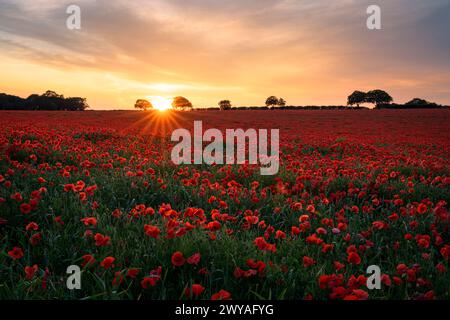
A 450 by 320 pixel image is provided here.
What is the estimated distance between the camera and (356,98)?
85.5 m

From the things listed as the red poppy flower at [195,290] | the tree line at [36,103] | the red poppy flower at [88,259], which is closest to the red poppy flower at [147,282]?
the red poppy flower at [195,290]

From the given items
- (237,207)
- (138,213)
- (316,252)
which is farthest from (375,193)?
(138,213)

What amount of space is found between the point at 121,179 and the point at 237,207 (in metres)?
1.87

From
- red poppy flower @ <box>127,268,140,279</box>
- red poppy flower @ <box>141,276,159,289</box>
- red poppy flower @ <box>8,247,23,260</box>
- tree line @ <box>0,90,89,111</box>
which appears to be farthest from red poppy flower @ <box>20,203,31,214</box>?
tree line @ <box>0,90,89,111</box>

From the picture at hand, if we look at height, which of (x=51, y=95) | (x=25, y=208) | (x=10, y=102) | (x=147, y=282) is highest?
(x=51, y=95)

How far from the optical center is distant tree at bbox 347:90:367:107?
8456 centimetres

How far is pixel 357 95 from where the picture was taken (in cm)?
8519

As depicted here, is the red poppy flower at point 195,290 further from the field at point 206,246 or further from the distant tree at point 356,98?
the distant tree at point 356,98

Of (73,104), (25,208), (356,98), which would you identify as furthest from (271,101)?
(25,208)

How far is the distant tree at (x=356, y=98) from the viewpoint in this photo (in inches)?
3329

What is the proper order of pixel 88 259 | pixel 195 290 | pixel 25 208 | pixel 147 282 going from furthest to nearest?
pixel 25 208 → pixel 88 259 → pixel 147 282 → pixel 195 290

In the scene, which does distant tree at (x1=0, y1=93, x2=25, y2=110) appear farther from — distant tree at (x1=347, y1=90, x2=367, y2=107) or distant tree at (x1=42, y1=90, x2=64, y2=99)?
distant tree at (x1=347, y1=90, x2=367, y2=107)

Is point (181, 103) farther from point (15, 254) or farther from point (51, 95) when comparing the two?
point (15, 254)

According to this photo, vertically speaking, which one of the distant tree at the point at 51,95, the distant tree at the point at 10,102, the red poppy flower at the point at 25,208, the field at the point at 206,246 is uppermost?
the distant tree at the point at 51,95
